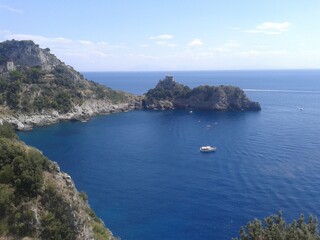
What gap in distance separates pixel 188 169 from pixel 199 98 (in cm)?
8899

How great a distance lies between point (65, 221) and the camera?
33562mm

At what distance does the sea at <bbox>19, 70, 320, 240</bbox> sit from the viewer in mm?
53375

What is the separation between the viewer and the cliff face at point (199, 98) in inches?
6137

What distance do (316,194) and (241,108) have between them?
96686 millimetres

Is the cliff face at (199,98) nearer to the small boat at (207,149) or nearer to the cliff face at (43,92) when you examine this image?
the cliff face at (43,92)

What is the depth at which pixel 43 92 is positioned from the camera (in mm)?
136000

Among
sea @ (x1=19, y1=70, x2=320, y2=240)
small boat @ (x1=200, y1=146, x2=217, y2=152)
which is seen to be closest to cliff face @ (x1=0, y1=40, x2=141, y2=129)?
sea @ (x1=19, y1=70, x2=320, y2=240)

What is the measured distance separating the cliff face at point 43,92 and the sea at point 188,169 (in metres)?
7.58

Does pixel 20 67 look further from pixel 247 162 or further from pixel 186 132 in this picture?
pixel 247 162

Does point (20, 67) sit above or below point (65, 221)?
above

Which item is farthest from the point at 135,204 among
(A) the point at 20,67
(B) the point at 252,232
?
(A) the point at 20,67

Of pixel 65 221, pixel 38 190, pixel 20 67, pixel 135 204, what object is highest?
pixel 20 67

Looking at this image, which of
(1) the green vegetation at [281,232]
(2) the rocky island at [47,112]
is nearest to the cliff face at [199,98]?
(2) the rocky island at [47,112]

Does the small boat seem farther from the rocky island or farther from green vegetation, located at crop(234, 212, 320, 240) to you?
green vegetation, located at crop(234, 212, 320, 240)
